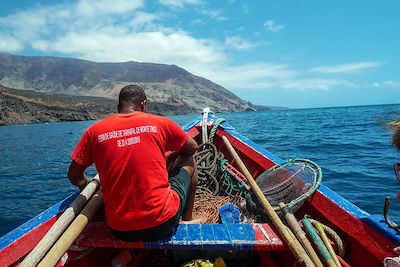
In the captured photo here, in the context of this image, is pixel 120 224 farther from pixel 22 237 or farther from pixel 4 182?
pixel 4 182

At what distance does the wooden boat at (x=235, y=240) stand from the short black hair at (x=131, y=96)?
125cm

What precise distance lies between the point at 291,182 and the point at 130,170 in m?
2.21

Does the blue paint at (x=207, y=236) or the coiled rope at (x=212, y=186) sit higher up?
the blue paint at (x=207, y=236)

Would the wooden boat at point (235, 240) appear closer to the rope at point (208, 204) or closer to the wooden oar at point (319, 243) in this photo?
the wooden oar at point (319, 243)

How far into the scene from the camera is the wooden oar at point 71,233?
2.32 m

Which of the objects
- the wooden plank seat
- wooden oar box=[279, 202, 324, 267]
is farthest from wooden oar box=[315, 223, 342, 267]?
the wooden plank seat

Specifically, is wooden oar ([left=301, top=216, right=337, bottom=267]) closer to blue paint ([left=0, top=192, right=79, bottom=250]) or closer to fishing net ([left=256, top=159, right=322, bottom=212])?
fishing net ([left=256, top=159, right=322, bottom=212])

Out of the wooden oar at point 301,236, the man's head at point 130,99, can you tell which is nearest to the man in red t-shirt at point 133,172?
the man's head at point 130,99

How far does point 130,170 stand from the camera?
2766mm

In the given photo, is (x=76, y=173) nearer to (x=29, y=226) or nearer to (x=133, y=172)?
(x=29, y=226)

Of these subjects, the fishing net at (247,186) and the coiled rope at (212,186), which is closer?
the fishing net at (247,186)

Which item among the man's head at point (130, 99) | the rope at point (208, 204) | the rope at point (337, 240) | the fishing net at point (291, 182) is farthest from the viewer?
the rope at point (208, 204)

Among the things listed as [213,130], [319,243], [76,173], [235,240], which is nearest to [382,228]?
[319,243]

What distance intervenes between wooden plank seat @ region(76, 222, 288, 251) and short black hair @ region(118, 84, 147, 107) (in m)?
1.26
